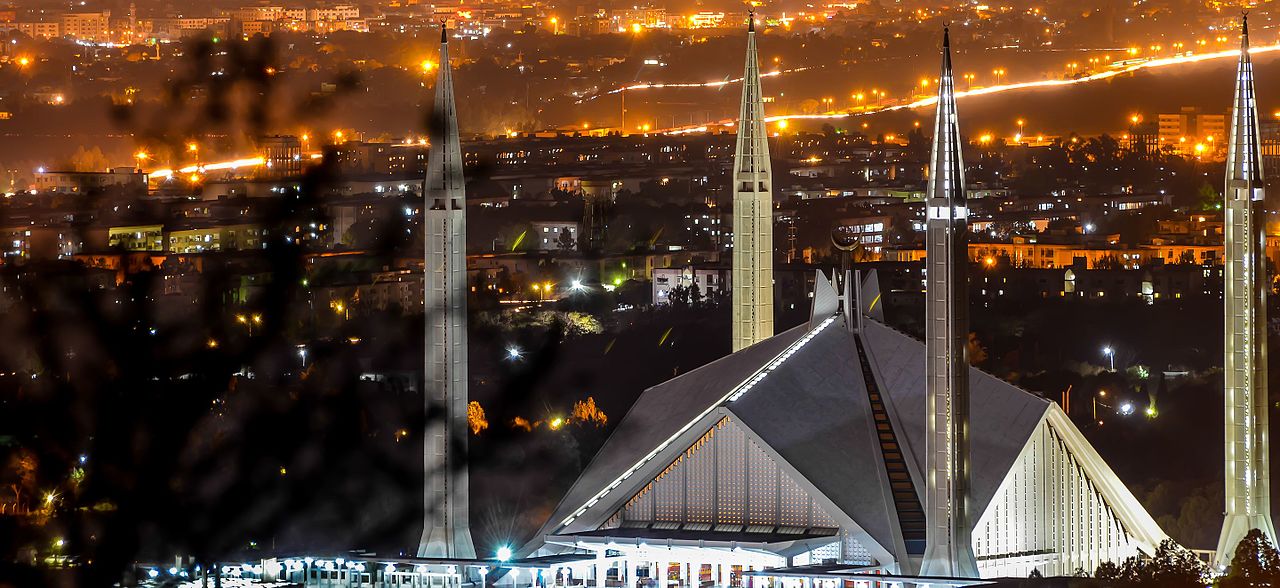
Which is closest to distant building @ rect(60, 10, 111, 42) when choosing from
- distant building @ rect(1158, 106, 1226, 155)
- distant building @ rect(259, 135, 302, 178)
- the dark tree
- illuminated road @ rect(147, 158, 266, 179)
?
distant building @ rect(1158, 106, 1226, 155)

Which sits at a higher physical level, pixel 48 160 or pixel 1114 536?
pixel 48 160

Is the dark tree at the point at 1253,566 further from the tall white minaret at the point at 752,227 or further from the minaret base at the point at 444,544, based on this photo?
the tall white minaret at the point at 752,227

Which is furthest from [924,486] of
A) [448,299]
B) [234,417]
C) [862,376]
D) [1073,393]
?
[1073,393]

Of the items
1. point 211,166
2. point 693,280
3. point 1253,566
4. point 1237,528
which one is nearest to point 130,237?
point 211,166

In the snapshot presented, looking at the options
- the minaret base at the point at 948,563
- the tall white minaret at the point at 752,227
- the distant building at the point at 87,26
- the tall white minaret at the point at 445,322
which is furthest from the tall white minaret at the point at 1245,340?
the distant building at the point at 87,26

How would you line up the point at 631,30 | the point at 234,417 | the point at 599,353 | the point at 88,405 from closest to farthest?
the point at 88,405 → the point at 234,417 → the point at 599,353 → the point at 631,30

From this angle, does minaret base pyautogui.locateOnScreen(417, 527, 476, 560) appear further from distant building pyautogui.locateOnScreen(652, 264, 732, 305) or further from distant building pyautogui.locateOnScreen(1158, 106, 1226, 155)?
distant building pyautogui.locateOnScreen(1158, 106, 1226, 155)

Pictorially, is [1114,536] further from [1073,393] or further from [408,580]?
[1073,393]
